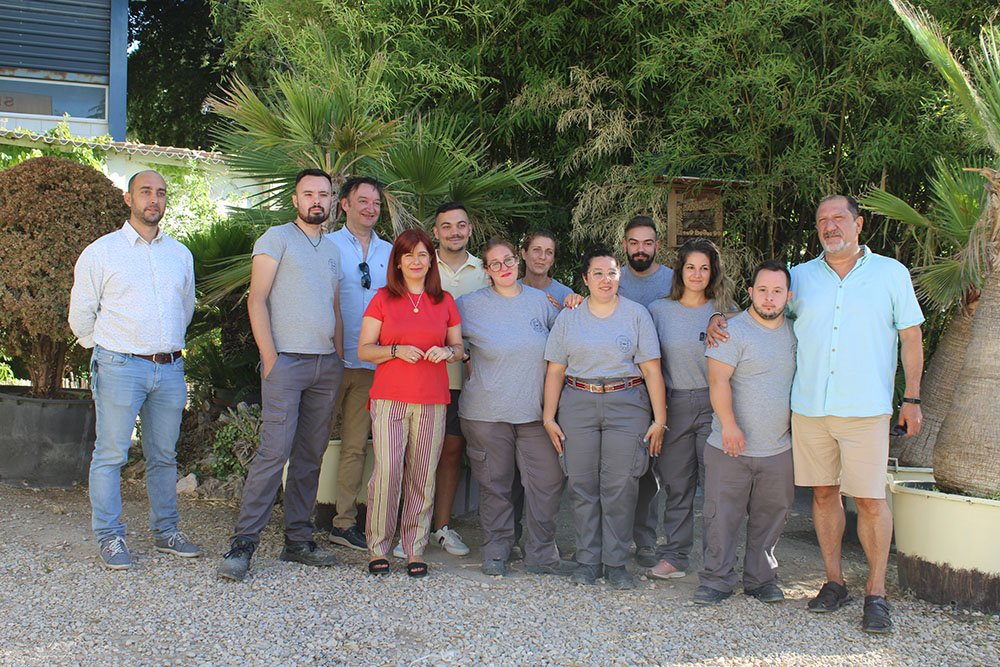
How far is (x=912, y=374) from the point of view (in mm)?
3803

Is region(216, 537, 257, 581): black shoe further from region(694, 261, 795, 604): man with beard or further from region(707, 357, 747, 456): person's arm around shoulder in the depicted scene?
region(707, 357, 747, 456): person's arm around shoulder

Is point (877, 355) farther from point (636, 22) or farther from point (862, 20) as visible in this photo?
point (636, 22)

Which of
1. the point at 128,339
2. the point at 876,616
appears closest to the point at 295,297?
the point at 128,339

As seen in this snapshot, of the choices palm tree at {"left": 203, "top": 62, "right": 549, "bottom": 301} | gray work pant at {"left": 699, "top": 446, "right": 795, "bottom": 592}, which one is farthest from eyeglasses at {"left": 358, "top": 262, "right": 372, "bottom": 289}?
Result: gray work pant at {"left": 699, "top": 446, "right": 795, "bottom": 592}

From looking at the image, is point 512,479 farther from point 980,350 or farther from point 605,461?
point 980,350

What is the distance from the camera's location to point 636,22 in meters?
5.85

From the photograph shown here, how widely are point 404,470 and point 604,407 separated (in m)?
0.96

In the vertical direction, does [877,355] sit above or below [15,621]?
above

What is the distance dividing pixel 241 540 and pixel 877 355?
109 inches

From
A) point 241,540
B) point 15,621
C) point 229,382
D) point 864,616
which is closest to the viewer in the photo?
point 15,621

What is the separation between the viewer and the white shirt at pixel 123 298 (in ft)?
13.4

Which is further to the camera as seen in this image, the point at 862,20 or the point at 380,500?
the point at 862,20

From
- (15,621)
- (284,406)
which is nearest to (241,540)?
(284,406)

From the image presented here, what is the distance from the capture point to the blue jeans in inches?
161
